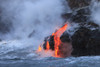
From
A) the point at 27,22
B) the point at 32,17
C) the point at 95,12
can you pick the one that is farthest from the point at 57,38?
the point at 27,22

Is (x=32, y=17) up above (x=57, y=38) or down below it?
above

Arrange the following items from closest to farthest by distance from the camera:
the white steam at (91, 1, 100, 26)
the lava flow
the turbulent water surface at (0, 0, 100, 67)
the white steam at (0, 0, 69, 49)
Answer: the lava flow → the white steam at (91, 1, 100, 26) → the turbulent water surface at (0, 0, 100, 67) → the white steam at (0, 0, 69, 49)

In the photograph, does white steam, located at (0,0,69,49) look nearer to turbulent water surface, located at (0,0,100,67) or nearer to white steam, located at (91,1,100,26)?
turbulent water surface, located at (0,0,100,67)

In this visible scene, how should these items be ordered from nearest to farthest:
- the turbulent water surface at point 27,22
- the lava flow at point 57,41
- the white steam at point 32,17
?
the lava flow at point 57,41 < the turbulent water surface at point 27,22 < the white steam at point 32,17

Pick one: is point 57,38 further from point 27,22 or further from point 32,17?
point 27,22

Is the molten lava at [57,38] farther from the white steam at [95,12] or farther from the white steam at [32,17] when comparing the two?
the white steam at [95,12]

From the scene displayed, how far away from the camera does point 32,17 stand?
23.8 m

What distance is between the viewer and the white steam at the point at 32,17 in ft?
65.0

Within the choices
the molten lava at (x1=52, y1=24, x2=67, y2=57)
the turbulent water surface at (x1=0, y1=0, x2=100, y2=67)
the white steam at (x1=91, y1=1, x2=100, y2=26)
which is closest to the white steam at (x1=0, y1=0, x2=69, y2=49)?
the turbulent water surface at (x1=0, y1=0, x2=100, y2=67)

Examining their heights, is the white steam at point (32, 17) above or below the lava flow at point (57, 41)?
above

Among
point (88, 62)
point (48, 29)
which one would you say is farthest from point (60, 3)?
point (88, 62)

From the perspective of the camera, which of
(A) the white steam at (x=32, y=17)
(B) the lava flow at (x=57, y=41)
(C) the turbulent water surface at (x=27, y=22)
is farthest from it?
(A) the white steam at (x=32, y=17)

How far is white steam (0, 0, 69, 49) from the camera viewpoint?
19.8 meters

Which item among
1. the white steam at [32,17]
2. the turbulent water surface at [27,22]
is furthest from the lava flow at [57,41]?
the white steam at [32,17]
